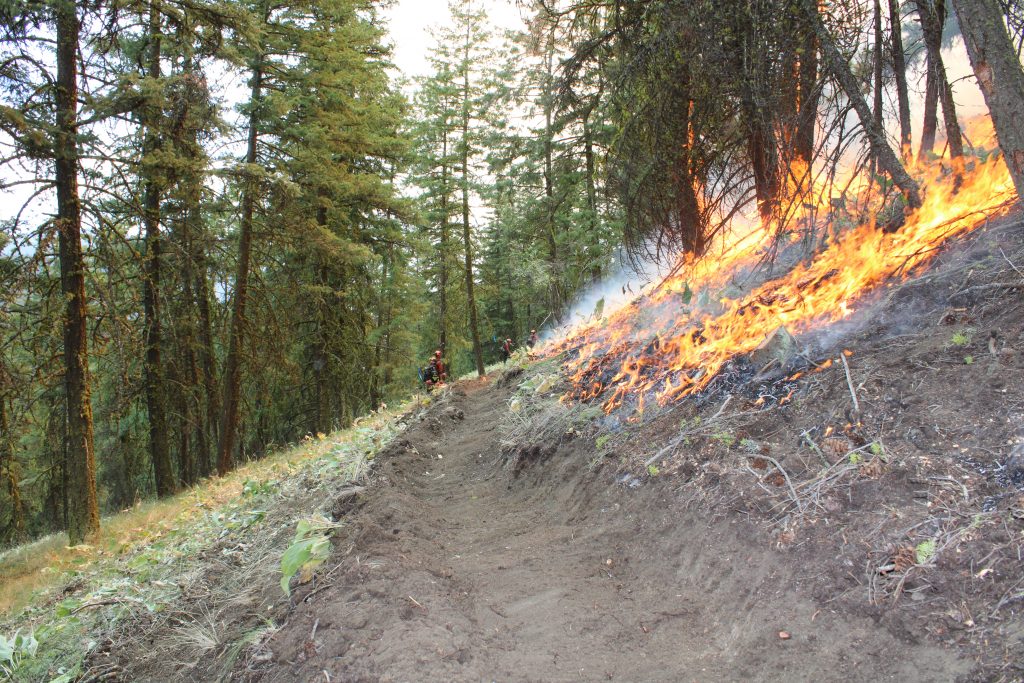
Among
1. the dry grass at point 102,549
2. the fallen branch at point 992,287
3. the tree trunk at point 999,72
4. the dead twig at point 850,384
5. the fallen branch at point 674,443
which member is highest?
the tree trunk at point 999,72

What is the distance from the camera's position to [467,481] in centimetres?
682

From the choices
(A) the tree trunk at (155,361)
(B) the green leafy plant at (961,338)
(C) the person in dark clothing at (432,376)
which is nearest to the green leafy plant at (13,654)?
(B) the green leafy plant at (961,338)

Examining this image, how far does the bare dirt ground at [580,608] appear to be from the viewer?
107 inches

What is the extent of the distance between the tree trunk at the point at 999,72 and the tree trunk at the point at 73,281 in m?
10.6

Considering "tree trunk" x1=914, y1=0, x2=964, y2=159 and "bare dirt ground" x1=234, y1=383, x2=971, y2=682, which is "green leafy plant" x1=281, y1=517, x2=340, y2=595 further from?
"tree trunk" x1=914, y1=0, x2=964, y2=159

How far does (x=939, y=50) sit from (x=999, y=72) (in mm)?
1741

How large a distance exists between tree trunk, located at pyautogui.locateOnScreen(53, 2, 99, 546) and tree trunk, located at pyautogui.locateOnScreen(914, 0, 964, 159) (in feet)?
34.8

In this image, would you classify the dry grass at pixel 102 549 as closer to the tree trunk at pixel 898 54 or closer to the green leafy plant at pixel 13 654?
the green leafy plant at pixel 13 654

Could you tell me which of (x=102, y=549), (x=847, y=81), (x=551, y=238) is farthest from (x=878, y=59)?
(x=551, y=238)

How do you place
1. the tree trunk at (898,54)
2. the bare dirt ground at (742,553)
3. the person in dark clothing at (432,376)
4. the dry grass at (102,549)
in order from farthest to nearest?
1. the person in dark clothing at (432,376)
2. the dry grass at (102,549)
3. the tree trunk at (898,54)
4. the bare dirt ground at (742,553)

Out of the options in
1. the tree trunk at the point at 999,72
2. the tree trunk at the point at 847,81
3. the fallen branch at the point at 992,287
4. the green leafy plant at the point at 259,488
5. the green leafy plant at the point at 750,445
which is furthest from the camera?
the green leafy plant at the point at 259,488

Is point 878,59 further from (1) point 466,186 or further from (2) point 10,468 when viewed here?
(2) point 10,468

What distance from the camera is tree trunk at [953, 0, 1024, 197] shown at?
3.52 m

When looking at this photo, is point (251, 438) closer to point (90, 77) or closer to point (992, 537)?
point (90, 77)
